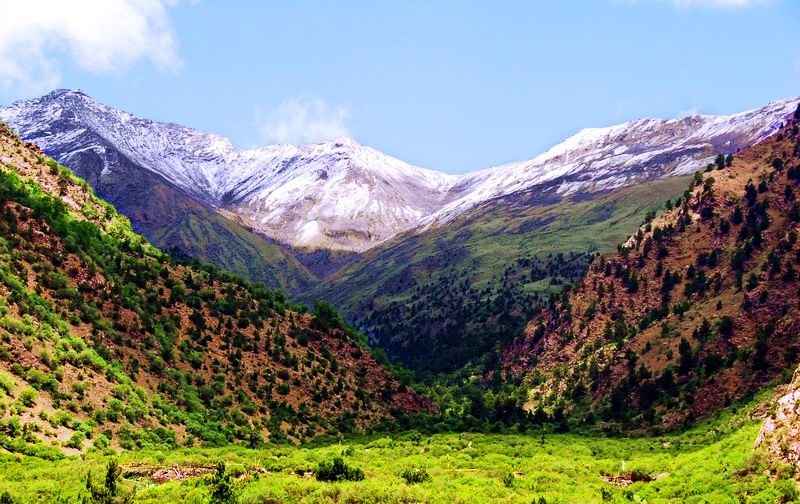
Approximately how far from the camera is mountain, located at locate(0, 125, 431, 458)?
199 ft

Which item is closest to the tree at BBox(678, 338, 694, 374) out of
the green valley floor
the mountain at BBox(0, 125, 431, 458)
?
the green valley floor

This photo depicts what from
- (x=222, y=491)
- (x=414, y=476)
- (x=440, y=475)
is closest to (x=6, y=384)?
(x=222, y=491)

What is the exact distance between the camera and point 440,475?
52469 millimetres

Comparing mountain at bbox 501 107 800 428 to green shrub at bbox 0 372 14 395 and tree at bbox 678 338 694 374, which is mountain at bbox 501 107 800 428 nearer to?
tree at bbox 678 338 694 374

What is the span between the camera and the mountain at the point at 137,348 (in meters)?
60.5

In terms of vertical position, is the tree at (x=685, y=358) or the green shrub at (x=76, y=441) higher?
the green shrub at (x=76, y=441)

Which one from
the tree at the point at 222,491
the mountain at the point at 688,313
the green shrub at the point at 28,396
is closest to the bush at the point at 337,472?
the tree at the point at 222,491

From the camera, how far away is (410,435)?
8269 cm

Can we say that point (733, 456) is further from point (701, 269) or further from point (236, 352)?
point (701, 269)

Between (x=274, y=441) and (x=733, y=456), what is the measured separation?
147 ft

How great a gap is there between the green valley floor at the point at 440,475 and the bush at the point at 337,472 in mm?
958

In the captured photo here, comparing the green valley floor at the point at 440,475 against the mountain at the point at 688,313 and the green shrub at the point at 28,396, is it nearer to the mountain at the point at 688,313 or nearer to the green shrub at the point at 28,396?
the green shrub at the point at 28,396

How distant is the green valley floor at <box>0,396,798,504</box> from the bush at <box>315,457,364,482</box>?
3.14ft

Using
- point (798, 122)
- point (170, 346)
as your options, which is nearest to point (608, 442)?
point (170, 346)
